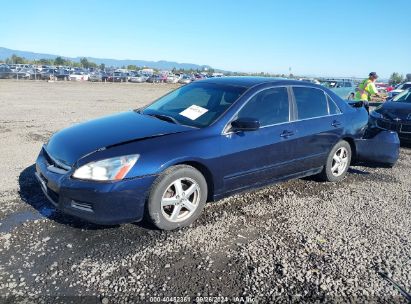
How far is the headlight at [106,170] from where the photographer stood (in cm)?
349

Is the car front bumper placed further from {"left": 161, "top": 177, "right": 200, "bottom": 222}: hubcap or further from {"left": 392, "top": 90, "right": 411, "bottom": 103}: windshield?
{"left": 392, "top": 90, "right": 411, "bottom": 103}: windshield

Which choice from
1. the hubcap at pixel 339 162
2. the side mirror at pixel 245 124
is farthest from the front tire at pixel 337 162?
the side mirror at pixel 245 124

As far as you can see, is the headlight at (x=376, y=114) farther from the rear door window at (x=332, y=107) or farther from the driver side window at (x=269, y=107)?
the driver side window at (x=269, y=107)

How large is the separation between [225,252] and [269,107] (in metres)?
2.06

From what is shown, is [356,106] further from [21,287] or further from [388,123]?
[21,287]

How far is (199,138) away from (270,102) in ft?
Answer: 4.30

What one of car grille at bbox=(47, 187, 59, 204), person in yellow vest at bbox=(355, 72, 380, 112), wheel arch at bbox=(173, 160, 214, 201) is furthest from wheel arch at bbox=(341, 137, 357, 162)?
person in yellow vest at bbox=(355, 72, 380, 112)

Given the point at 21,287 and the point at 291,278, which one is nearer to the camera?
the point at 21,287

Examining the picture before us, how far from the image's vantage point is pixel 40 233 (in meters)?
A: 3.74

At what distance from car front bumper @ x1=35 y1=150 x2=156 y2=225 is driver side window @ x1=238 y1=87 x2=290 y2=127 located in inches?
62.0

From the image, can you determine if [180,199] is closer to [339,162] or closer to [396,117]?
[339,162]

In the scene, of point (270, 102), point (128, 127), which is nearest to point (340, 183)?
point (270, 102)

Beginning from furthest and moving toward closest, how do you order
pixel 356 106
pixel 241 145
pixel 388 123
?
pixel 388 123 → pixel 356 106 → pixel 241 145

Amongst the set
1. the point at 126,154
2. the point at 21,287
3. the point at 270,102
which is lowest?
the point at 21,287
